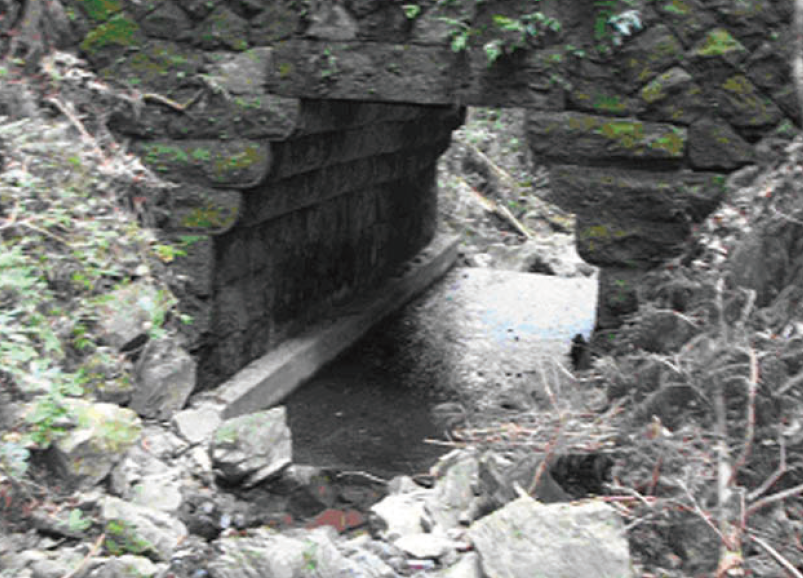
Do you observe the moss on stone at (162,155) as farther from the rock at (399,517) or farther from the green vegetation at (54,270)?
the rock at (399,517)

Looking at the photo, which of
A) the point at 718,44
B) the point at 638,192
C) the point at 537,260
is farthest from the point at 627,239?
the point at 537,260

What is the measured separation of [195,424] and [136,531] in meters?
1.46

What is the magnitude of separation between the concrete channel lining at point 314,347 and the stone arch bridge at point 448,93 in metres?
0.20

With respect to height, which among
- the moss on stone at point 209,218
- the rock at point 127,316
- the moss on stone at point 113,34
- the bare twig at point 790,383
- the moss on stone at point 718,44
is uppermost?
the moss on stone at point 718,44

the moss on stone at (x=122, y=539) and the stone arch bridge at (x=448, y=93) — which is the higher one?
the stone arch bridge at (x=448, y=93)

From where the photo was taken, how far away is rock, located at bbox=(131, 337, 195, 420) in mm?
5137

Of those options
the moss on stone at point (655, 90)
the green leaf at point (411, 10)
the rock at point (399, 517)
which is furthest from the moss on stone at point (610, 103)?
the rock at point (399, 517)

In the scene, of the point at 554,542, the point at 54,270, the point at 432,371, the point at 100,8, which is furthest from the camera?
the point at 432,371

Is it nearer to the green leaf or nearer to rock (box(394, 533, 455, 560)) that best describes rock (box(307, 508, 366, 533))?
rock (box(394, 533, 455, 560))

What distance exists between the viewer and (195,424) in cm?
525

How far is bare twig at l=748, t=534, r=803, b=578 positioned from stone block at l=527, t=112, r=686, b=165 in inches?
96.7

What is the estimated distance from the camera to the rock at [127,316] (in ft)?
15.9

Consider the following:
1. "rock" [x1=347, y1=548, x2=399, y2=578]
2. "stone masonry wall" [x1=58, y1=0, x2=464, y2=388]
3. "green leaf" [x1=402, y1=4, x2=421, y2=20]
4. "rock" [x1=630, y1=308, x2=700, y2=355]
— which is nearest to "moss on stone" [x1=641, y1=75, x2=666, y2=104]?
"rock" [x1=630, y1=308, x2=700, y2=355]

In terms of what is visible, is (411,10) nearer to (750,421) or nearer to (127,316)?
(127,316)
